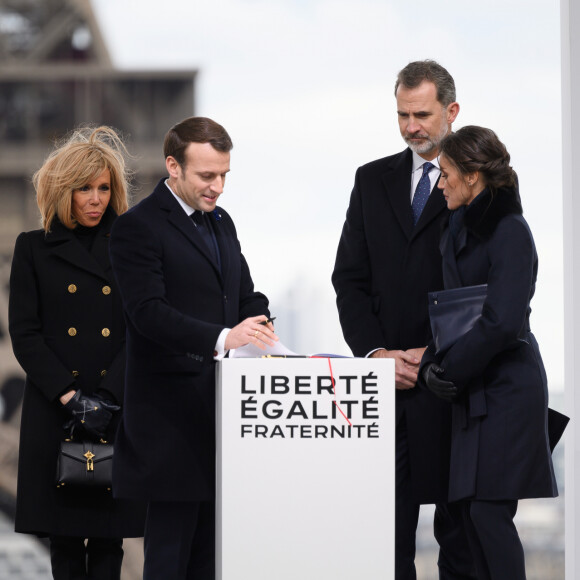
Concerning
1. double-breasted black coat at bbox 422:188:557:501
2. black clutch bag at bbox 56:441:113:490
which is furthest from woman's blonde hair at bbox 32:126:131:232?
double-breasted black coat at bbox 422:188:557:501

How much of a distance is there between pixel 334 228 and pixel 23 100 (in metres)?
10.6

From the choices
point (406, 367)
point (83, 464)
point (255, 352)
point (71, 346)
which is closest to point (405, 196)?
point (406, 367)

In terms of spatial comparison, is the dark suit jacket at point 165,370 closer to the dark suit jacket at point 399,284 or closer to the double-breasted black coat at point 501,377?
the dark suit jacket at point 399,284

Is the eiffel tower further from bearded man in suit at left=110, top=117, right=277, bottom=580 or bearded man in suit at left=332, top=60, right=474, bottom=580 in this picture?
bearded man in suit at left=110, top=117, right=277, bottom=580

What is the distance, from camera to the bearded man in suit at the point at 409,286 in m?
3.08

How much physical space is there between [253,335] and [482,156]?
29.6 inches

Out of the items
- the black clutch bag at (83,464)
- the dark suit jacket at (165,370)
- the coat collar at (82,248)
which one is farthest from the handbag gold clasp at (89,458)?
the coat collar at (82,248)

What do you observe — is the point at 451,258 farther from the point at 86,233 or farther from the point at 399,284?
the point at 86,233

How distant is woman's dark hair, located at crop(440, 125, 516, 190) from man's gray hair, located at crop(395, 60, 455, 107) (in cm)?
33

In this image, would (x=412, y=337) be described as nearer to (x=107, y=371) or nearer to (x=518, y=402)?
(x=518, y=402)

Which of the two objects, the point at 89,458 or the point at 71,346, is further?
the point at 71,346

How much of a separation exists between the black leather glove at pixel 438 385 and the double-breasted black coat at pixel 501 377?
0.02m

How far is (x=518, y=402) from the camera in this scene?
2.78 meters

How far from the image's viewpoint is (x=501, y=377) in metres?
2.80
